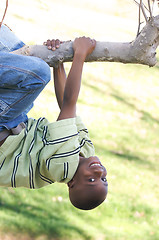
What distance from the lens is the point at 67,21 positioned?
33.1 ft

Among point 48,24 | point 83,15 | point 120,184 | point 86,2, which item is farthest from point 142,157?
point 86,2

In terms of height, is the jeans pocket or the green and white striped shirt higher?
the jeans pocket

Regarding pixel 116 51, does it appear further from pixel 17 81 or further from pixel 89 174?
pixel 89 174

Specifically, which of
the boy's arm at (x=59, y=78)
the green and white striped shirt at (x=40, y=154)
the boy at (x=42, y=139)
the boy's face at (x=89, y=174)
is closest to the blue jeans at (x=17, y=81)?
the boy at (x=42, y=139)

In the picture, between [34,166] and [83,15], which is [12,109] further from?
[83,15]

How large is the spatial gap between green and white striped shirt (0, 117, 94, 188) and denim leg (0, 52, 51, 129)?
158 mm

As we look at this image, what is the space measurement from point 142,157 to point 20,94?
470cm

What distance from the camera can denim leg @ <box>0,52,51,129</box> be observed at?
96.9 inches

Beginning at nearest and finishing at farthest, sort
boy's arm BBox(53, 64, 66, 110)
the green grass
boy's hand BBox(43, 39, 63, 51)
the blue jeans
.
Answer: the blue jeans → boy's hand BBox(43, 39, 63, 51) → boy's arm BBox(53, 64, 66, 110) → the green grass

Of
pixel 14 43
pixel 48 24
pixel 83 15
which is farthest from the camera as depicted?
pixel 83 15

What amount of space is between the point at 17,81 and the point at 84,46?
0.48 metres

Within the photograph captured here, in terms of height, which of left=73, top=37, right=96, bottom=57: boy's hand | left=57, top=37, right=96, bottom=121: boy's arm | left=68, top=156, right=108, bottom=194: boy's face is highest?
left=73, top=37, right=96, bottom=57: boy's hand

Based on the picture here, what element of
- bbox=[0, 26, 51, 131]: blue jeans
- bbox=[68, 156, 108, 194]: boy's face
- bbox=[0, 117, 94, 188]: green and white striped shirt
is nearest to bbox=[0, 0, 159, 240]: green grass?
bbox=[0, 26, 51, 131]: blue jeans

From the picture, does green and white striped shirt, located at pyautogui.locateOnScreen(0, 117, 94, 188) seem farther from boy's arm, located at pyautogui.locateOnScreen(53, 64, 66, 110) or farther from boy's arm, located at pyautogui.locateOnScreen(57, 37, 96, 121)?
boy's arm, located at pyautogui.locateOnScreen(53, 64, 66, 110)
